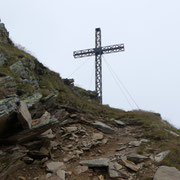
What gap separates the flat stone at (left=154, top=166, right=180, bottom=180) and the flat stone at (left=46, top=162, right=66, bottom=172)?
11.6 feet

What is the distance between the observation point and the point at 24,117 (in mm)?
6023

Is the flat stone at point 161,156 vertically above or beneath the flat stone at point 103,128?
beneath

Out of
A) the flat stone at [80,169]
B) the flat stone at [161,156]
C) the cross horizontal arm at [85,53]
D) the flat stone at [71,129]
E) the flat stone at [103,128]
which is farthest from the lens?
the cross horizontal arm at [85,53]

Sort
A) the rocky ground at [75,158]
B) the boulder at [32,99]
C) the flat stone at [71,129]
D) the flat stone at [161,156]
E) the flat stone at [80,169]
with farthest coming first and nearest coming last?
the flat stone at [71,129] < the boulder at [32,99] < the flat stone at [161,156] < the flat stone at [80,169] < the rocky ground at [75,158]

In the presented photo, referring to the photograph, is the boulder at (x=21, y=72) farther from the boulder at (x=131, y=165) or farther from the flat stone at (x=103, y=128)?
the boulder at (x=131, y=165)

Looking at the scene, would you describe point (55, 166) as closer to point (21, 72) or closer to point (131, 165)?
point (131, 165)

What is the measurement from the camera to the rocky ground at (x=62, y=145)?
581 centimetres

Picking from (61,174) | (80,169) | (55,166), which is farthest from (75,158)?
(61,174)

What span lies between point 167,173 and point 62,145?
487 cm

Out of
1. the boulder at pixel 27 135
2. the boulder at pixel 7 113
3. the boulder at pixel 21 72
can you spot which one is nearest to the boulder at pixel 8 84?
the boulder at pixel 7 113

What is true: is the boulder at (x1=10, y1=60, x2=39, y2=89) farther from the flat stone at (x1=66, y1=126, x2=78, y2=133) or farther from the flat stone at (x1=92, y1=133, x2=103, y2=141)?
the flat stone at (x1=92, y1=133, x2=103, y2=141)

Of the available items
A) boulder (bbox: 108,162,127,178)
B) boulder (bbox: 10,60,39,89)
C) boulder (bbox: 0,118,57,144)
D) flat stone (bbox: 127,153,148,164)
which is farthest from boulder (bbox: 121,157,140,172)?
boulder (bbox: 10,60,39,89)

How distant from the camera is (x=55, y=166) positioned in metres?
6.25

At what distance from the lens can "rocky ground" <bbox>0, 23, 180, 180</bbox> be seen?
581cm
